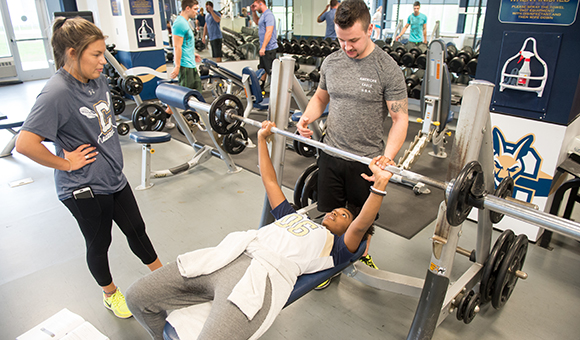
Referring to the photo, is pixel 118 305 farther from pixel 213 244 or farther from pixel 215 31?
pixel 215 31

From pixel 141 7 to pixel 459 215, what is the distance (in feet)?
17.7

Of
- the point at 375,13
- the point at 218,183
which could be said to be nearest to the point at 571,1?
the point at 218,183

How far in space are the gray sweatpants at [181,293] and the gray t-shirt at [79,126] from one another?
1.48ft

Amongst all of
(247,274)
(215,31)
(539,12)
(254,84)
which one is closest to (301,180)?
(247,274)

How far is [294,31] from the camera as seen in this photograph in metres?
7.73

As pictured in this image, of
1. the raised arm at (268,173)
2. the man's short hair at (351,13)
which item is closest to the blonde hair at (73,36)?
the raised arm at (268,173)

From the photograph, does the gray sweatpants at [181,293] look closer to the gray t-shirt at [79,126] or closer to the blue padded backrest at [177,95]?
the gray t-shirt at [79,126]

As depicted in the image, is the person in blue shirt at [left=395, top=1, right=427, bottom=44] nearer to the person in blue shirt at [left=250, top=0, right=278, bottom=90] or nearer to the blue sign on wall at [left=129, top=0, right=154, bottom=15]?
the person in blue shirt at [left=250, top=0, right=278, bottom=90]

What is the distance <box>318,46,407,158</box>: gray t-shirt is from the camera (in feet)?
4.89

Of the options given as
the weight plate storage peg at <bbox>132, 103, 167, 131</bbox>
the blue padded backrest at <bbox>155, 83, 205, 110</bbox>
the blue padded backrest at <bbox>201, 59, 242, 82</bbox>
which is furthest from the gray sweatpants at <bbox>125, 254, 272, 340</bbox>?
the blue padded backrest at <bbox>201, 59, 242, 82</bbox>

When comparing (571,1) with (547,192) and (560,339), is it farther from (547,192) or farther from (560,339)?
(560,339)

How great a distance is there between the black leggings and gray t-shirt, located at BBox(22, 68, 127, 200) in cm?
4

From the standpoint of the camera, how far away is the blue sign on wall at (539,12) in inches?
76.0

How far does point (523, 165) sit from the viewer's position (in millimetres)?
2260
